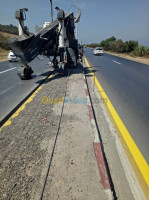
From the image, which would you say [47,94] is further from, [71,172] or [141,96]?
[71,172]

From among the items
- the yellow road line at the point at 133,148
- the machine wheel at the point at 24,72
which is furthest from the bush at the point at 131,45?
the yellow road line at the point at 133,148

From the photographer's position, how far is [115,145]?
3514 mm

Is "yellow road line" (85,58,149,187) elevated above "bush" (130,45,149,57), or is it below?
below

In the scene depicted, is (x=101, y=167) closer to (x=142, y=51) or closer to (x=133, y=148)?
(x=133, y=148)

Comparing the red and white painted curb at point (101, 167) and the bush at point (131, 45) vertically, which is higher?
the bush at point (131, 45)

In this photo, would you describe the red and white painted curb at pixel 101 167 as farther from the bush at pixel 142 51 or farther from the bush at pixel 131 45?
the bush at pixel 131 45

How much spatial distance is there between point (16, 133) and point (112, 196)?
2.73m

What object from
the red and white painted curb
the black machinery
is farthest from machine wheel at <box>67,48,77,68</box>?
the red and white painted curb

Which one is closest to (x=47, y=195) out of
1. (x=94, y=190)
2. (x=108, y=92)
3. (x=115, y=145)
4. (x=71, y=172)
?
(x=71, y=172)

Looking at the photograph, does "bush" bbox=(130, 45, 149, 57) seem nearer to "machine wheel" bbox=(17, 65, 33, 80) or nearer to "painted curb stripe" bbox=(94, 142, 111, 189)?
"machine wheel" bbox=(17, 65, 33, 80)

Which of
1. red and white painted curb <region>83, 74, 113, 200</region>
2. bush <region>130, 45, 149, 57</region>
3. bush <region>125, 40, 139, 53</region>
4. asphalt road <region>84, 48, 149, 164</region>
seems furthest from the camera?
bush <region>125, 40, 139, 53</region>

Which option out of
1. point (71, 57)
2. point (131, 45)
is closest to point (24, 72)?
point (71, 57)

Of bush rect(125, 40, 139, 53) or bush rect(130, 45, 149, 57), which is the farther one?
bush rect(125, 40, 139, 53)

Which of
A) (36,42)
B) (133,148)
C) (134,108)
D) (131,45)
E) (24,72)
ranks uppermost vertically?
(131,45)
